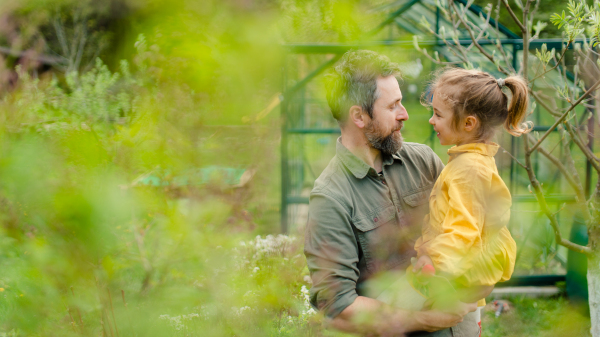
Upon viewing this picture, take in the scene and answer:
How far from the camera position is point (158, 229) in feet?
4.61

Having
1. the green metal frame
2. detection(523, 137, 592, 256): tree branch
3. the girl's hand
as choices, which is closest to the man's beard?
the girl's hand

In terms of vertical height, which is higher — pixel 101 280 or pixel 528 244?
pixel 101 280

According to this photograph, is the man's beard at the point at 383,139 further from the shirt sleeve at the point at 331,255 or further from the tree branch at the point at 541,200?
the tree branch at the point at 541,200

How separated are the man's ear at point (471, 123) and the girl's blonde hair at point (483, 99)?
0.7 inches

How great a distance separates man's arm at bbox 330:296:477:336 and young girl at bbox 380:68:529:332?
0.05 m

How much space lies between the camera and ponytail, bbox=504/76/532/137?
186 centimetres

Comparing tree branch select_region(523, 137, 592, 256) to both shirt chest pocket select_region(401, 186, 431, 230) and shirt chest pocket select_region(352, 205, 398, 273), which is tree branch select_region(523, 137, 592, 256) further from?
shirt chest pocket select_region(352, 205, 398, 273)

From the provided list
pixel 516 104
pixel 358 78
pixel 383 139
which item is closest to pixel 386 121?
pixel 383 139

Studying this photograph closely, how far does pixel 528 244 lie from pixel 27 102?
16.0 ft

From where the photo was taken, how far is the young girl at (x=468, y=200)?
1.55m

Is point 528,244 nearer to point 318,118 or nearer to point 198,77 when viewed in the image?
point 198,77

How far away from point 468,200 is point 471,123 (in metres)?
0.37

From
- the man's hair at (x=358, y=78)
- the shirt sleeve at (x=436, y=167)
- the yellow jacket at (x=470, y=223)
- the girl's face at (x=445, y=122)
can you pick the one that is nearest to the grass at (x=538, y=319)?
the shirt sleeve at (x=436, y=167)

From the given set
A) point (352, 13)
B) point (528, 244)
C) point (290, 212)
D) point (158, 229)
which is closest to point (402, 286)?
point (158, 229)
